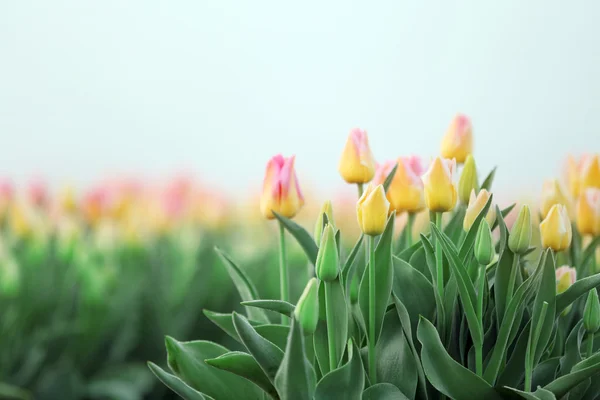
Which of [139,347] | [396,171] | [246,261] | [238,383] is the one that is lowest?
[139,347]

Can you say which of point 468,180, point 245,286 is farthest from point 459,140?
point 245,286

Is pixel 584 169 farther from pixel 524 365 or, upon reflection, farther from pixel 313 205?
pixel 313 205

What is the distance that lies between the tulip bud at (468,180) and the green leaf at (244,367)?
0.16m

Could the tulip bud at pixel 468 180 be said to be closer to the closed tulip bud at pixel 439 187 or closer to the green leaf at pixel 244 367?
the closed tulip bud at pixel 439 187

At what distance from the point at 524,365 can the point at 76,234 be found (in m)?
0.95

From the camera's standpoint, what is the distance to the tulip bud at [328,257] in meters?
0.36

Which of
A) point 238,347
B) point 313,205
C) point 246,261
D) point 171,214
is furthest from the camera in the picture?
point 313,205

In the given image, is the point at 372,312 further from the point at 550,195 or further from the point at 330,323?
the point at 550,195

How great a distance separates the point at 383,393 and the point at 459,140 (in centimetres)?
19

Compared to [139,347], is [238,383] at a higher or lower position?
higher

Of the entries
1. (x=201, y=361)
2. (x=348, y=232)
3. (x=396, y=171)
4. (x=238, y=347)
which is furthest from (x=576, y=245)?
(x=348, y=232)

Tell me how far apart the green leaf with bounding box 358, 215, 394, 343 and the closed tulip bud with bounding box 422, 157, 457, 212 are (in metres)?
0.03

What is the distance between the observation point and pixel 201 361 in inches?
17.0

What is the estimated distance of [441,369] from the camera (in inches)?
14.3
